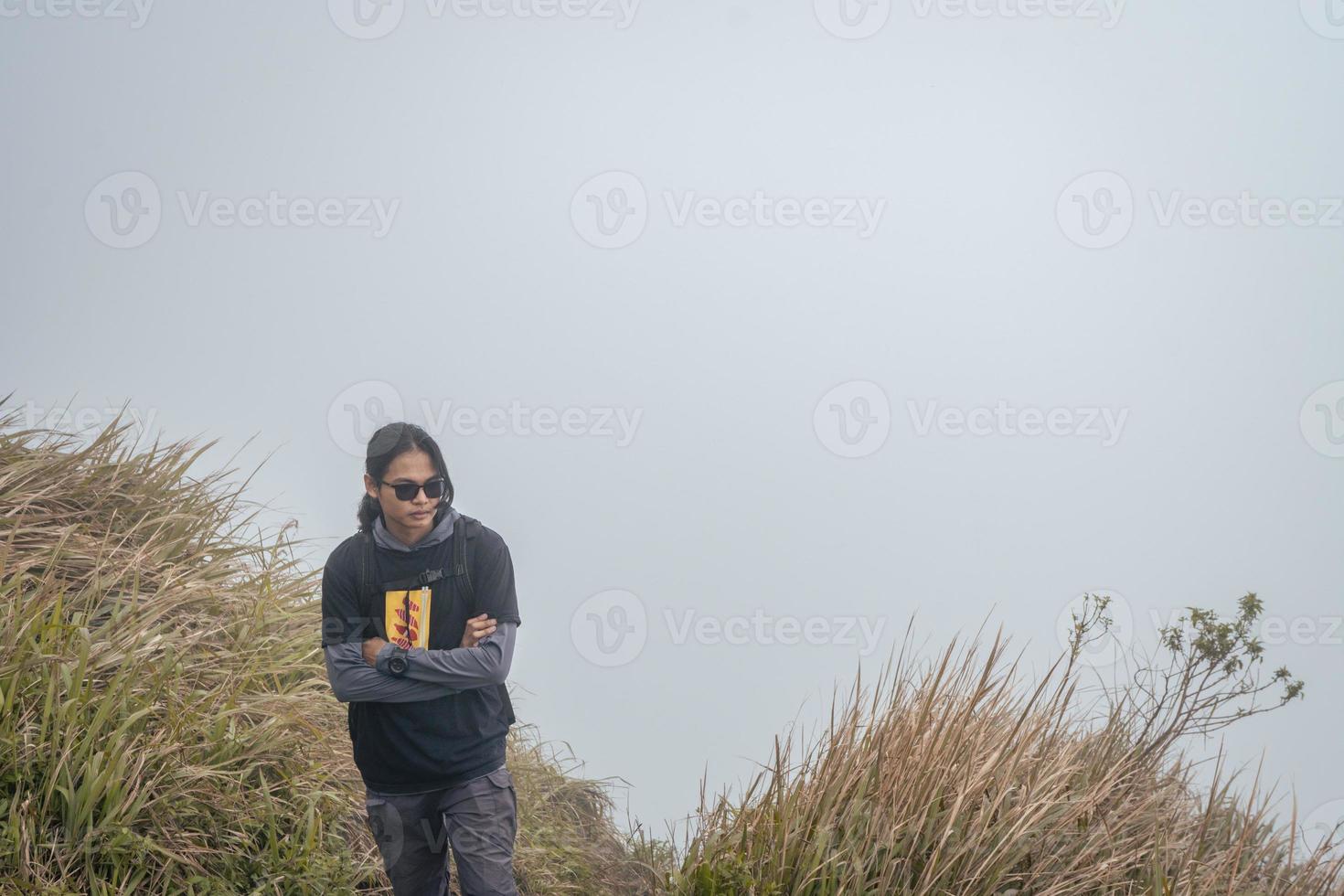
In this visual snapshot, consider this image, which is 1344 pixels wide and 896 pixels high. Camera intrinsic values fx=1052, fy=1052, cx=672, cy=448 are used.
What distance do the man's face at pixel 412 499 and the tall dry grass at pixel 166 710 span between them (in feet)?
4.29

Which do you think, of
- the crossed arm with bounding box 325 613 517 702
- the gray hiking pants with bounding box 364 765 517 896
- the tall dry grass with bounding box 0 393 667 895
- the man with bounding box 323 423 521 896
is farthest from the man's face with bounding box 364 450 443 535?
the tall dry grass with bounding box 0 393 667 895

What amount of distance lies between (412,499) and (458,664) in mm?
508

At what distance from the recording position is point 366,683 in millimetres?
3061

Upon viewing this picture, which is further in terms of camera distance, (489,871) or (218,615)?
(218,615)

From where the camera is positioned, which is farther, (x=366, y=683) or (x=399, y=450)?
(x=399, y=450)

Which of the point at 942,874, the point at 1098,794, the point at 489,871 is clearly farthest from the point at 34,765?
the point at 1098,794

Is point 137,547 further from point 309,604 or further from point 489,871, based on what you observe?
point 489,871

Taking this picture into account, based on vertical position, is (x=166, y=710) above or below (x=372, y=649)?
below

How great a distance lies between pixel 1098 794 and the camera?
385 cm

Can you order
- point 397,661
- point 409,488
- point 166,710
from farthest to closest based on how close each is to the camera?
point 166,710 → point 409,488 → point 397,661

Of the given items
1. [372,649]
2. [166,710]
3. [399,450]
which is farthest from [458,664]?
[166,710]

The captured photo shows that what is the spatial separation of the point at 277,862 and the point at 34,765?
2.86 feet

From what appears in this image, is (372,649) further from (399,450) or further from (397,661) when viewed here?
(399,450)

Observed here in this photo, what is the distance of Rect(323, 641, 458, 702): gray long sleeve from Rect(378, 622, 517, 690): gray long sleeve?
1.2 inches
